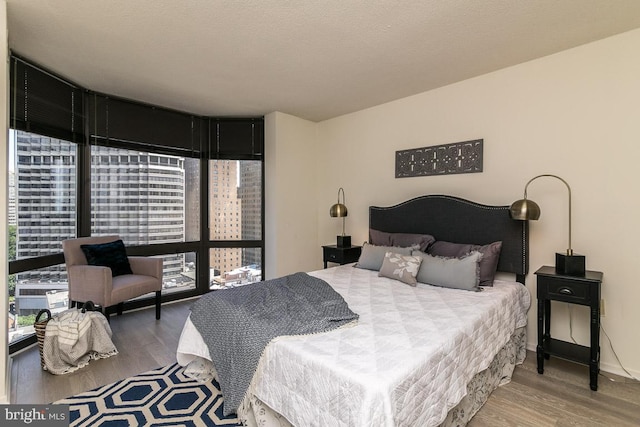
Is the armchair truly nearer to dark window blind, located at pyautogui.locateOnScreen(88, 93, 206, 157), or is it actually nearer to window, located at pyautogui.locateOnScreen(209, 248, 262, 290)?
window, located at pyautogui.locateOnScreen(209, 248, 262, 290)

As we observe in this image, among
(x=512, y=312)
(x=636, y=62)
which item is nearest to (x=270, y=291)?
(x=512, y=312)

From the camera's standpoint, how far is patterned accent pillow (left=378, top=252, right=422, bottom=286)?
2746 millimetres

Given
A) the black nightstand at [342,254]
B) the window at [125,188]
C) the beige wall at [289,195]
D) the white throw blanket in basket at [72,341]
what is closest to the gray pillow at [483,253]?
the black nightstand at [342,254]

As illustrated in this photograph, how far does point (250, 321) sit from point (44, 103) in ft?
9.72

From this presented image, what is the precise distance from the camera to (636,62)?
235 cm

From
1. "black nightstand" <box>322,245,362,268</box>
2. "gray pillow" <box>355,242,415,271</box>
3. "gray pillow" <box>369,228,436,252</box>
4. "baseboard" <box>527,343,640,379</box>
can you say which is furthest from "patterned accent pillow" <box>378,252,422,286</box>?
"baseboard" <box>527,343,640,379</box>

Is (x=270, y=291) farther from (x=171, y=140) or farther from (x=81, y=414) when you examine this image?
(x=171, y=140)

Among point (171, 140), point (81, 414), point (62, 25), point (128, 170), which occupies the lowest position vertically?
point (81, 414)

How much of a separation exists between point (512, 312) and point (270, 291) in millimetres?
1874

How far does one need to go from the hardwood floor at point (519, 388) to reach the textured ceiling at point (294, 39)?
101 inches

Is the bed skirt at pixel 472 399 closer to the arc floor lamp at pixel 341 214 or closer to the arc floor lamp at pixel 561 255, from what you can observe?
the arc floor lamp at pixel 561 255

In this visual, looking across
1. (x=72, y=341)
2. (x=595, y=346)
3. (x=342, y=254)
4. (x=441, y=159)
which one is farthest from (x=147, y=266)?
(x=595, y=346)

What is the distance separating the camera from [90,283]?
2971 mm

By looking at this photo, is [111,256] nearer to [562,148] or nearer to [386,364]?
[386,364]
